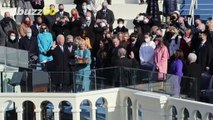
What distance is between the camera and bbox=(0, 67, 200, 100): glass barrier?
17.3 meters

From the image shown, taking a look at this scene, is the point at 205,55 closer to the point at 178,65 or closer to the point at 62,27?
the point at 178,65

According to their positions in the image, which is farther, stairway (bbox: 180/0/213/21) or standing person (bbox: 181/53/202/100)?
stairway (bbox: 180/0/213/21)

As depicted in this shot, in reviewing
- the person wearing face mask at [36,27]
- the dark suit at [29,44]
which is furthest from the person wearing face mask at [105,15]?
the dark suit at [29,44]

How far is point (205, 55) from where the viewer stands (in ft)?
59.1

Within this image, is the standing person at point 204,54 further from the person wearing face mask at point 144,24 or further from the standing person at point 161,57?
the person wearing face mask at point 144,24

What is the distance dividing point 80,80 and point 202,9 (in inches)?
469

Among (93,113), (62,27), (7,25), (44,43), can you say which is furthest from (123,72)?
(7,25)

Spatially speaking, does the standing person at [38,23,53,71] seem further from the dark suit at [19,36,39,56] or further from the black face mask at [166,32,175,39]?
the black face mask at [166,32,175,39]

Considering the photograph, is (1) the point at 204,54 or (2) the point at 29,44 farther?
(2) the point at 29,44

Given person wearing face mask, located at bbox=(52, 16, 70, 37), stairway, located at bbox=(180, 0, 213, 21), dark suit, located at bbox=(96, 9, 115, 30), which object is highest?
stairway, located at bbox=(180, 0, 213, 21)

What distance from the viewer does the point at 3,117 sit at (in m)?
17.5

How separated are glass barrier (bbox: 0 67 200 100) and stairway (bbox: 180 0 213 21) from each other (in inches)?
394

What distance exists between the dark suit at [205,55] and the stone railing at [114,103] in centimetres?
167

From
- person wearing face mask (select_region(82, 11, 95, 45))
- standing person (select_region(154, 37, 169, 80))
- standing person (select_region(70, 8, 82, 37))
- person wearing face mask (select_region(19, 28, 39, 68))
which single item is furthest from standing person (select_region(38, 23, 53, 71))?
standing person (select_region(154, 37, 169, 80))
